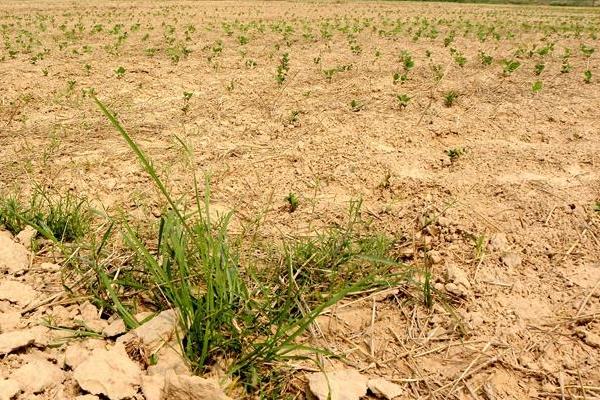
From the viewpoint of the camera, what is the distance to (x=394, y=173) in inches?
145

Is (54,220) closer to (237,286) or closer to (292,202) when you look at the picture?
(237,286)

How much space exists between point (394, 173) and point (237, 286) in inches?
80.5

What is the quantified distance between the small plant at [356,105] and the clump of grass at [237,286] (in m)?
2.69

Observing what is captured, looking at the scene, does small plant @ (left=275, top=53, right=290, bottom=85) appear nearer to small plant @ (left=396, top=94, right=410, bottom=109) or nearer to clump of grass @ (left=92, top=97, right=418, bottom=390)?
small plant @ (left=396, top=94, right=410, bottom=109)

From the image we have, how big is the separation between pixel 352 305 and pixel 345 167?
1.67 meters

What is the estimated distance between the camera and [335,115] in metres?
4.98

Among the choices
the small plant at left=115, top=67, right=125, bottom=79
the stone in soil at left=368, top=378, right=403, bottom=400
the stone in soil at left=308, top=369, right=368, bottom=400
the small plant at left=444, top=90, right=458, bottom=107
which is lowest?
the stone in soil at left=368, top=378, right=403, bottom=400

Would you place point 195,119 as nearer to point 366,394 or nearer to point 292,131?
point 292,131

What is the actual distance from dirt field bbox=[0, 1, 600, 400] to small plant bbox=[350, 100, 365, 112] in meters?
0.04

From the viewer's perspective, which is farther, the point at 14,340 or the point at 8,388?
the point at 14,340

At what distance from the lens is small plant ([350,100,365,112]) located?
5.14m

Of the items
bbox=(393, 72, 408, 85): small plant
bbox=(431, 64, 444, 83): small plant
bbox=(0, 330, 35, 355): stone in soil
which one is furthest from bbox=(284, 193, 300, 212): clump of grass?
bbox=(431, 64, 444, 83): small plant

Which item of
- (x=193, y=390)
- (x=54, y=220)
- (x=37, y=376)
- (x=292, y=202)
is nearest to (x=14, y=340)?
(x=37, y=376)

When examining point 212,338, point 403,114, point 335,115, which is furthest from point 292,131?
point 212,338
